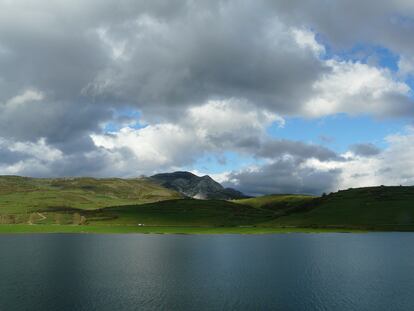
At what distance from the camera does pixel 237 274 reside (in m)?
93.2

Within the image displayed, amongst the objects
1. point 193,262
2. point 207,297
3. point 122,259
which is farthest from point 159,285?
point 122,259

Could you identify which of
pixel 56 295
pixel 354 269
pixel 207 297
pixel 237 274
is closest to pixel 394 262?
pixel 354 269

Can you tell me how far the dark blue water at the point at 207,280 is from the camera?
212 ft

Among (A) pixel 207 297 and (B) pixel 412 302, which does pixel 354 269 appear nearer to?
(B) pixel 412 302

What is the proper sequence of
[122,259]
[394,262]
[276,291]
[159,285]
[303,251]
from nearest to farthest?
[276,291] → [159,285] → [394,262] → [122,259] → [303,251]

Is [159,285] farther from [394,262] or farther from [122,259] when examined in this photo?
[394,262]

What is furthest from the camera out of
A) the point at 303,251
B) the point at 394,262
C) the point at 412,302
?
the point at 303,251

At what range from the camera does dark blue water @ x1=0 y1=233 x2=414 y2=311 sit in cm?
6475

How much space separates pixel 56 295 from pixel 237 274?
40.4 m

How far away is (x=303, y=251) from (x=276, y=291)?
234 ft

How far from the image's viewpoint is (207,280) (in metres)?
85.3

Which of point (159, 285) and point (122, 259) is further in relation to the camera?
point (122, 259)

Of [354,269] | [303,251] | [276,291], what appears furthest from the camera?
[303,251]

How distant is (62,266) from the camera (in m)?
107
